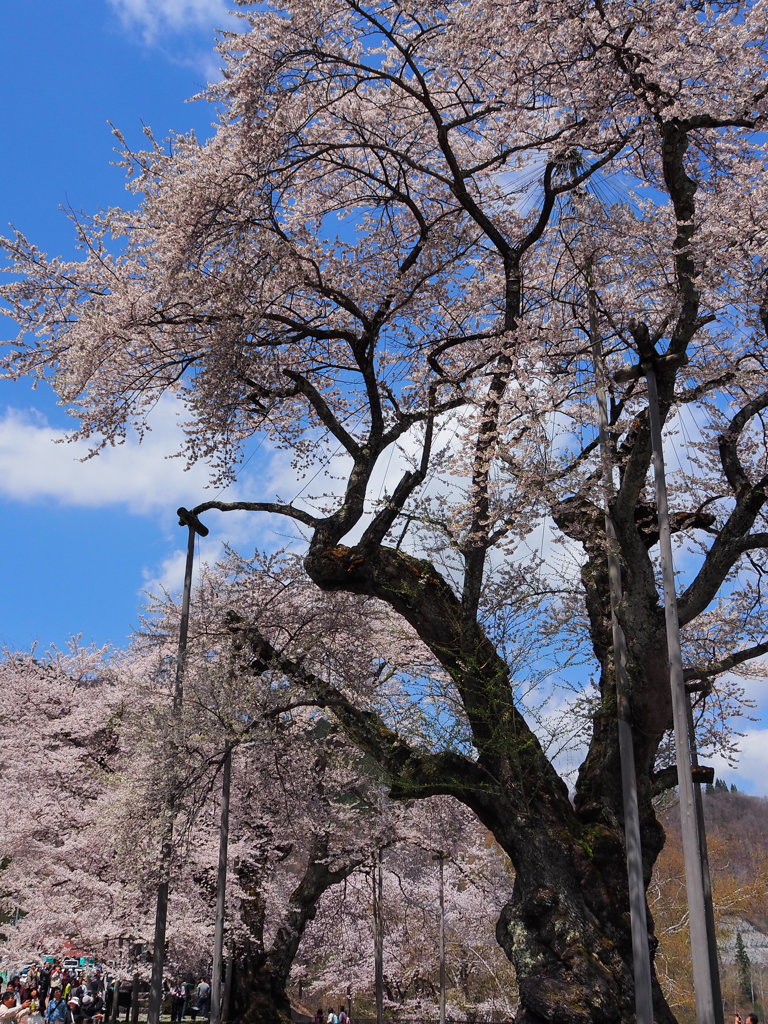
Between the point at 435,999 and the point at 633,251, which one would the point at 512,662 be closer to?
the point at 633,251

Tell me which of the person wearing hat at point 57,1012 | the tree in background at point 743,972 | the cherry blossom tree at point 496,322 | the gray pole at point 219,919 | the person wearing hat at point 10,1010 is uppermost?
the cherry blossom tree at point 496,322

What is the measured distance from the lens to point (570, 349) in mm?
15219

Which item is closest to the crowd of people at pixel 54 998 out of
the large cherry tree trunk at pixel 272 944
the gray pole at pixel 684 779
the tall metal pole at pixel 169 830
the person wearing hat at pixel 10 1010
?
the person wearing hat at pixel 10 1010

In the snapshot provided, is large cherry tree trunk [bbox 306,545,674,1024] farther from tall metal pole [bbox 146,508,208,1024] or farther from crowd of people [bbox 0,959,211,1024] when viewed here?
crowd of people [bbox 0,959,211,1024]

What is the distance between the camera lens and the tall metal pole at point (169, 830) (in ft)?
41.0

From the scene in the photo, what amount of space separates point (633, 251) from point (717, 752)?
32.8ft

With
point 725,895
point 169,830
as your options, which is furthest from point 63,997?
point 725,895

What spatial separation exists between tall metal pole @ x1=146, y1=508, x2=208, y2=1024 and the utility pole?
7.14 m

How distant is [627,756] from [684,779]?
4.18ft

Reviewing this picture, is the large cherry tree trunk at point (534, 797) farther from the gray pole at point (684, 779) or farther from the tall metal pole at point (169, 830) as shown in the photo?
the tall metal pole at point (169, 830)

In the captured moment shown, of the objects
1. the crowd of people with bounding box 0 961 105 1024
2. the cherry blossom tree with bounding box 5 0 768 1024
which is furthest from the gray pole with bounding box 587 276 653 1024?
the crowd of people with bounding box 0 961 105 1024

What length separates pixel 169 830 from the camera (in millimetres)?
14016

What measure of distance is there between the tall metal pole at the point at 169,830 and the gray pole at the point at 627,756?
6.39 m

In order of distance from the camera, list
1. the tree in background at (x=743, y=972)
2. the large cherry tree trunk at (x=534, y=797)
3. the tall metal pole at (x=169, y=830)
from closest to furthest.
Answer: the large cherry tree trunk at (x=534, y=797) < the tall metal pole at (x=169, y=830) < the tree in background at (x=743, y=972)
